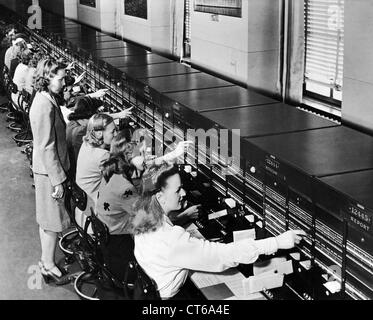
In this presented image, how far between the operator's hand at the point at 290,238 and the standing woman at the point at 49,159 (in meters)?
2.16

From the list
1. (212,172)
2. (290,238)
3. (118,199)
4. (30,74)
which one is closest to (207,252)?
(290,238)

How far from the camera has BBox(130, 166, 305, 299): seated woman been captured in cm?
287

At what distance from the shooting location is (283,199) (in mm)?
2859

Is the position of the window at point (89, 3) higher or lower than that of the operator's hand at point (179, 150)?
higher

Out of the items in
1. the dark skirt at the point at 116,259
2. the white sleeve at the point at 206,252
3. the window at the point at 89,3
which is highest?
the window at the point at 89,3

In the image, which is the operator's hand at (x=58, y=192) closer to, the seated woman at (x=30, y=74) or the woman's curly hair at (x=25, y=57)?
the seated woman at (x=30, y=74)

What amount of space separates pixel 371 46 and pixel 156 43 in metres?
4.23

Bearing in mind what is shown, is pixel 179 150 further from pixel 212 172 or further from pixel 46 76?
pixel 46 76

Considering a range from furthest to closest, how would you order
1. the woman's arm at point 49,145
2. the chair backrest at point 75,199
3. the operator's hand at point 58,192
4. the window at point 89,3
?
the window at point 89,3 < the operator's hand at point 58,192 < the woman's arm at point 49,145 < the chair backrest at point 75,199

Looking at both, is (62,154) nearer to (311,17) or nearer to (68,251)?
(68,251)

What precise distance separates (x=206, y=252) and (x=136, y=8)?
18.1 feet

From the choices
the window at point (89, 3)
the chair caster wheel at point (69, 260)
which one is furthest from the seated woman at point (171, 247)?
the window at point (89, 3)

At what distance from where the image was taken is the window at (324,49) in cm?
387
